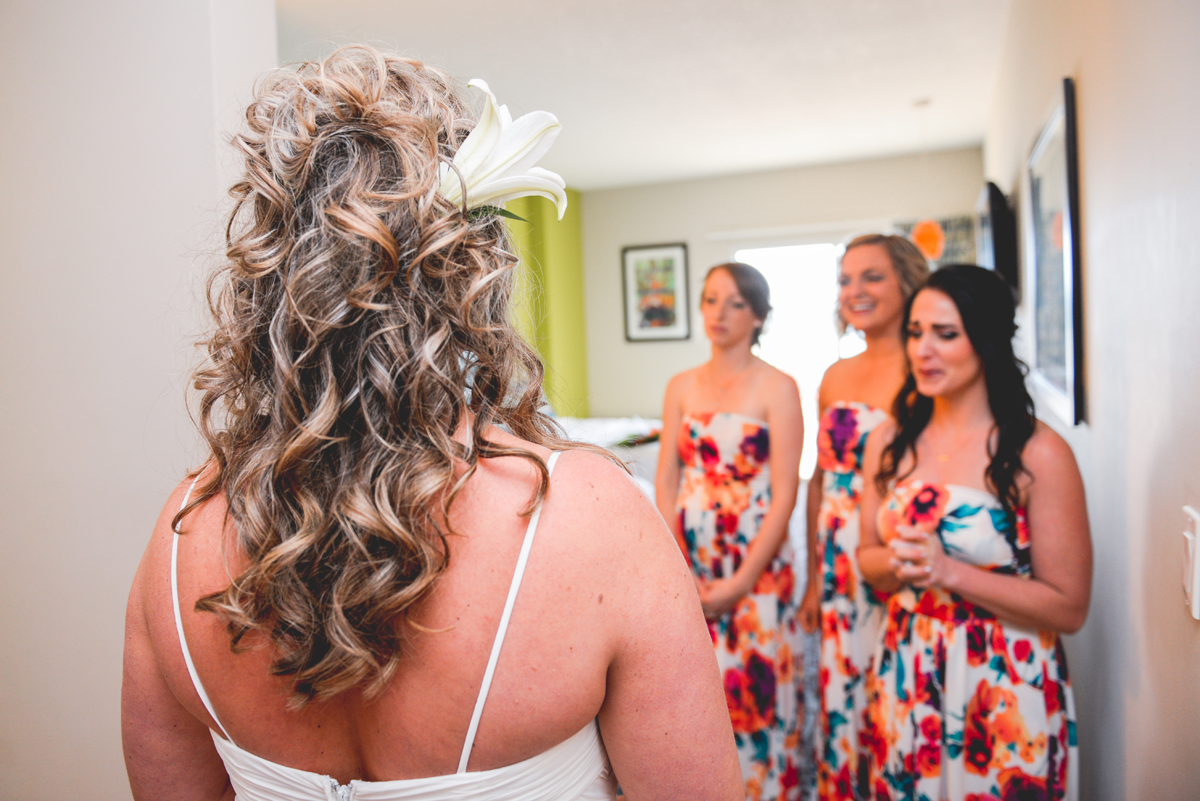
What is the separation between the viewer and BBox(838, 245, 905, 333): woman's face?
2160 mm

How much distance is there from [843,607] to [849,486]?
33 cm

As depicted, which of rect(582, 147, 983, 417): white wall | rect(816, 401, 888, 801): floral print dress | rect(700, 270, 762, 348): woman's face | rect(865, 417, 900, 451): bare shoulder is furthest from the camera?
rect(582, 147, 983, 417): white wall

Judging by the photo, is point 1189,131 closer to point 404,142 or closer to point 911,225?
A: point 404,142

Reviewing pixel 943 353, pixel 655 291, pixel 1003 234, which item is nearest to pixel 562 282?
pixel 655 291

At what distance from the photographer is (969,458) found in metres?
1.42

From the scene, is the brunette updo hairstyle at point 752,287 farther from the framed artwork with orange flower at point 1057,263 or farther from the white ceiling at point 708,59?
the white ceiling at point 708,59

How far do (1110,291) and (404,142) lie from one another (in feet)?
4.81

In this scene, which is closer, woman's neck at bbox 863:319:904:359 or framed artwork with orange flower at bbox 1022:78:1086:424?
framed artwork with orange flower at bbox 1022:78:1086:424

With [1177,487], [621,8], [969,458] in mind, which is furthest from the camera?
[621,8]

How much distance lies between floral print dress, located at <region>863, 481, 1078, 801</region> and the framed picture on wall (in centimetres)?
575

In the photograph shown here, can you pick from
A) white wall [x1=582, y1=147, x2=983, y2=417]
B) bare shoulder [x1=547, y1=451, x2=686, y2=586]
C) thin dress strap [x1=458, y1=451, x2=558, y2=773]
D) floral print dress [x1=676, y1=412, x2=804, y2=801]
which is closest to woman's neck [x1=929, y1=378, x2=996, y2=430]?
floral print dress [x1=676, y1=412, x2=804, y2=801]

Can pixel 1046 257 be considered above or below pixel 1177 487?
above

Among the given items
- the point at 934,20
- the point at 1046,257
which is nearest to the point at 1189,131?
the point at 1046,257

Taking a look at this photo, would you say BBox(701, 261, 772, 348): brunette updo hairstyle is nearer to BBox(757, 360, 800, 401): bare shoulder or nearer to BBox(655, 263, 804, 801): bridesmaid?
BBox(655, 263, 804, 801): bridesmaid
